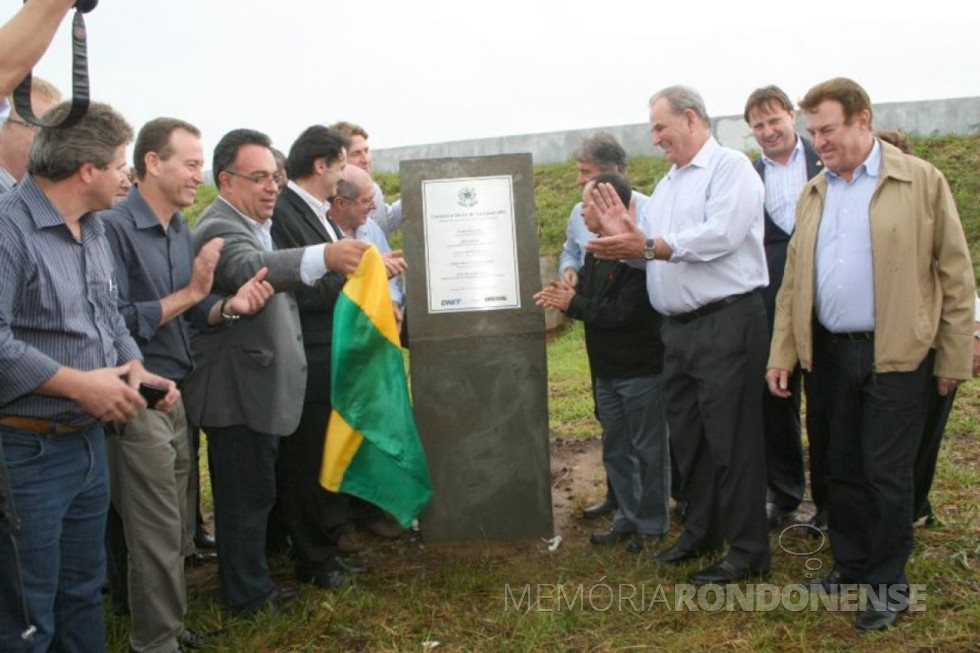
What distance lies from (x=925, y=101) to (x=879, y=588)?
427 inches

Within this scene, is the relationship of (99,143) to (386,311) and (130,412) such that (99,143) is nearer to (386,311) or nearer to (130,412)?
(130,412)

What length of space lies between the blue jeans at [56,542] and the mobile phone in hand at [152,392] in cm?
25

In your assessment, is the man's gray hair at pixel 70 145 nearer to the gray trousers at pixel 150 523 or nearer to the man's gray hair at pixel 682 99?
the gray trousers at pixel 150 523

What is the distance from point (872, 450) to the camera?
390 cm

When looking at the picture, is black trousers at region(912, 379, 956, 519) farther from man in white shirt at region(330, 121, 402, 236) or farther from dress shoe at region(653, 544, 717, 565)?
man in white shirt at region(330, 121, 402, 236)

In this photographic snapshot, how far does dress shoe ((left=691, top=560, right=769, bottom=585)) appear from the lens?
4359 mm

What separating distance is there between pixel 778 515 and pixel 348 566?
2342 millimetres

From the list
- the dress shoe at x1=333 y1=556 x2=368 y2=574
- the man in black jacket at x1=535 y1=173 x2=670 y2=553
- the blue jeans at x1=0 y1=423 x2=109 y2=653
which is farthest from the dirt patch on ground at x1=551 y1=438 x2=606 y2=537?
the blue jeans at x1=0 y1=423 x2=109 y2=653

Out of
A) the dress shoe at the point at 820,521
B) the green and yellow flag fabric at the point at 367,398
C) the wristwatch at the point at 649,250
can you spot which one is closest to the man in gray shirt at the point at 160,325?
the green and yellow flag fabric at the point at 367,398

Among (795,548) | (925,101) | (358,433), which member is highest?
(925,101)

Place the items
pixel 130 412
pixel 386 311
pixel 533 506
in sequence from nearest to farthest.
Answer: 1. pixel 130 412
2. pixel 386 311
3. pixel 533 506

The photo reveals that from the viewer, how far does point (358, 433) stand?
4.49 m

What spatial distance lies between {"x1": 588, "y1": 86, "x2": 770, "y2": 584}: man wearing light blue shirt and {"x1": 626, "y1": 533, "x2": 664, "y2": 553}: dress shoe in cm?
49

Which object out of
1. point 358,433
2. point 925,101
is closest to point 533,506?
point 358,433
